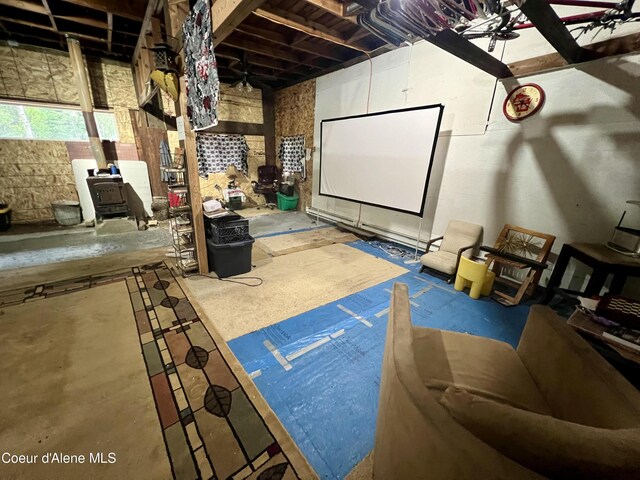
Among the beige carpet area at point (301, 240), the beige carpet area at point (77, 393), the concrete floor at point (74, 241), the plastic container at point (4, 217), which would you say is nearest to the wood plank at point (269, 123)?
the concrete floor at point (74, 241)

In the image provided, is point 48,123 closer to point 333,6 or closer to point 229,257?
point 229,257

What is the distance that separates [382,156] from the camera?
12.5 feet

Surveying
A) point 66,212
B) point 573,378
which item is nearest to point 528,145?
point 573,378

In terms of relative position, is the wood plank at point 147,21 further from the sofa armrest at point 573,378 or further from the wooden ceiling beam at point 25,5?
the sofa armrest at point 573,378

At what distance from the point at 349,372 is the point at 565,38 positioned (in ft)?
10.1

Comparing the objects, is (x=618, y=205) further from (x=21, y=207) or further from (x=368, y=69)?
(x=21, y=207)

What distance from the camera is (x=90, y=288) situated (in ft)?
8.55

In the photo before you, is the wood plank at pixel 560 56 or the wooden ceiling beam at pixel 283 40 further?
the wooden ceiling beam at pixel 283 40

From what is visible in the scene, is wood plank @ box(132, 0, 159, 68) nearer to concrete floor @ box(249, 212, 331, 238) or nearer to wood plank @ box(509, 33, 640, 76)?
concrete floor @ box(249, 212, 331, 238)

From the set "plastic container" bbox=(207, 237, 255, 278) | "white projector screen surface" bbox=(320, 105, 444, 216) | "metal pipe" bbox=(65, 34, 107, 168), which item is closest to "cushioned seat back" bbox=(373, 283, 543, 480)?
"plastic container" bbox=(207, 237, 255, 278)

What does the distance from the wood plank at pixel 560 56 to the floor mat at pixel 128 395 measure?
3.96 metres

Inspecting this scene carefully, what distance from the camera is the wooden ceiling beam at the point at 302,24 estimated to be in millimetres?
3196

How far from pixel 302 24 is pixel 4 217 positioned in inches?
237

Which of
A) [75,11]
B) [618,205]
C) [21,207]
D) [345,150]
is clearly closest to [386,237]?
[345,150]
